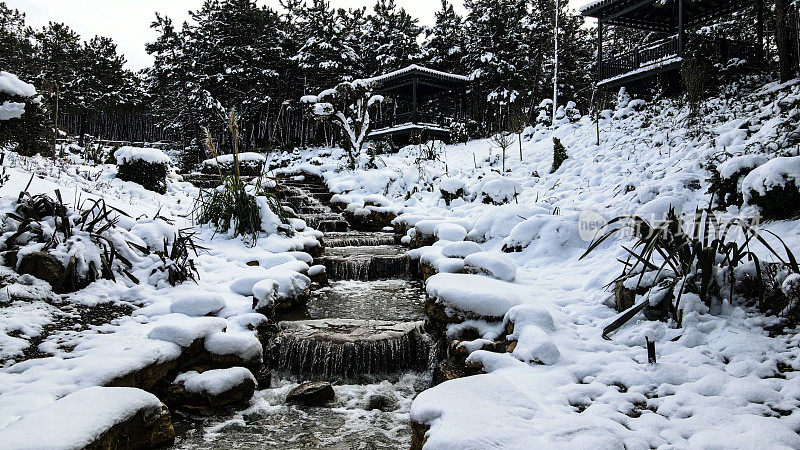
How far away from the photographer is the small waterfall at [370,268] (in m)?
7.35

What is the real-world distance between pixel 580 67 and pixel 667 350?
98.4 ft

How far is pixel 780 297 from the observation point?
3.12 metres

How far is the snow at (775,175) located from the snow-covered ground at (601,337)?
32 cm

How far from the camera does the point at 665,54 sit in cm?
1430

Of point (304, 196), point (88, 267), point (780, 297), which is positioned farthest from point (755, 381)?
point (304, 196)

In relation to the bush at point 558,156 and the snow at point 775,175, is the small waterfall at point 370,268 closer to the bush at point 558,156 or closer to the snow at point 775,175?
the snow at point 775,175

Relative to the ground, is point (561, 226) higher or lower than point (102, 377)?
higher

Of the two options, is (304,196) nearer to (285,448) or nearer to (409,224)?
(409,224)

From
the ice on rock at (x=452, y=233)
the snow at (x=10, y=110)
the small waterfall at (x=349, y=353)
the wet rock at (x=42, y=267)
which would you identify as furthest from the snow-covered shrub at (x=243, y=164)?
the small waterfall at (x=349, y=353)

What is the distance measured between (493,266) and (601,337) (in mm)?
1742

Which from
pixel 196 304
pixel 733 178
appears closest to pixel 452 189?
pixel 733 178

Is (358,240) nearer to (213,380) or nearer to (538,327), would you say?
(213,380)

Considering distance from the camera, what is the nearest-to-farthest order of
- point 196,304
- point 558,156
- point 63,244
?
point 196,304, point 63,244, point 558,156

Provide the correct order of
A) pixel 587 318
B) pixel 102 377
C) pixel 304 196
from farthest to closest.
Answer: pixel 304 196 < pixel 587 318 < pixel 102 377
